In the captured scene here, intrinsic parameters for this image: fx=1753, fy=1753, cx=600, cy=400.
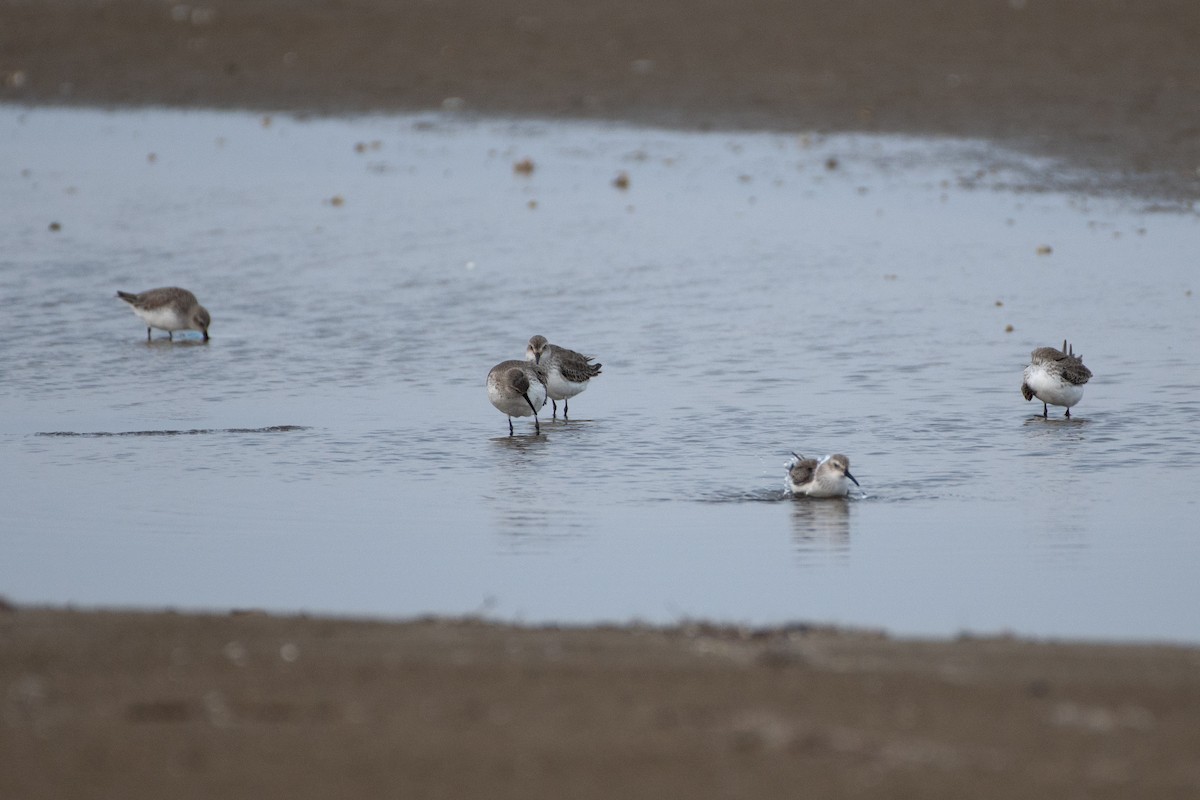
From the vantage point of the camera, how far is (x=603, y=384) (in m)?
13.3

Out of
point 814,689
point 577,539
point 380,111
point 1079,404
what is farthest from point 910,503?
point 380,111

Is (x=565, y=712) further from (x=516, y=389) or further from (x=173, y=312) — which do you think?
(x=173, y=312)

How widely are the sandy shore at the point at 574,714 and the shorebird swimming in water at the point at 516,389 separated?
513cm

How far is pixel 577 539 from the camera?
882 centimetres

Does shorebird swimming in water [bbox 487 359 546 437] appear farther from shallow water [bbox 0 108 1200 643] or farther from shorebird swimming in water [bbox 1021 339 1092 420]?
shorebird swimming in water [bbox 1021 339 1092 420]

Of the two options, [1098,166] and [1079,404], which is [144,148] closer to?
[1098,166]

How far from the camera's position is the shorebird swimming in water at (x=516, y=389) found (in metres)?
11.7

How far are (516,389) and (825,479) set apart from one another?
9.29ft

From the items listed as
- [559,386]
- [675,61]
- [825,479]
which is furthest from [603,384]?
[675,61]

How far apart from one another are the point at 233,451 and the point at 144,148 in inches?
579

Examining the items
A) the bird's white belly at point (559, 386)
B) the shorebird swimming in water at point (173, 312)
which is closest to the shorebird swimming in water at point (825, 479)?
the bird's white belly at point (559, 386)

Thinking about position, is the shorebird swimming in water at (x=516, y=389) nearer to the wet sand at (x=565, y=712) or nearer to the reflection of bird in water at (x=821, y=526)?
the reflection of bird in water at (x=821, y=526)

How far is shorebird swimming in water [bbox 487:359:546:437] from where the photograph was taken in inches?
462

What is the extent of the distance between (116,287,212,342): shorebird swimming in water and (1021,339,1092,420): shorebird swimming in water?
6933 millimetres
